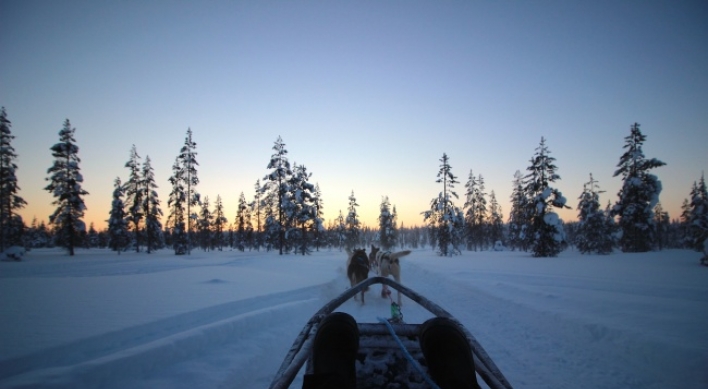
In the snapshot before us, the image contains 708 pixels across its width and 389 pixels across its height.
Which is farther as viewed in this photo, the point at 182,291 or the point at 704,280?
the point at 704,280

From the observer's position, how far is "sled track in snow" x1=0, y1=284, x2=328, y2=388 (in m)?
3.42

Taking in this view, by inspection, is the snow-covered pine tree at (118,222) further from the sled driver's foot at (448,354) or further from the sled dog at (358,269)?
the sled driver's foot at (448,354)

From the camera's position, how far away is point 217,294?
8.47m

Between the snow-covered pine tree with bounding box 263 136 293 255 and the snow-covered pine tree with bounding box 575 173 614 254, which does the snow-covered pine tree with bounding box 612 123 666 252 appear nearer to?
the snow-covered pine tree with bounding box 575 173 614 254

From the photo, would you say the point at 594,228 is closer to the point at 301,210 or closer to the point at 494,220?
the point at 494,220

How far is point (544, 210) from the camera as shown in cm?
2881

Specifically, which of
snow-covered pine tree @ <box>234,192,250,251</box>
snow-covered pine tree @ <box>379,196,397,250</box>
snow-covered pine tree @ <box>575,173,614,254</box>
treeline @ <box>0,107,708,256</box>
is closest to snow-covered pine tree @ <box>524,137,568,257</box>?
treeline @ <box>0,107,708,256</box>

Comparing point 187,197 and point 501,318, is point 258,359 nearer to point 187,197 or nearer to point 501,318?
point 501,318

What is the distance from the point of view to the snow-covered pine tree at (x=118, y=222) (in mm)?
42344

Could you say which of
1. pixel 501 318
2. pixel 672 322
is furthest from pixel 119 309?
pixel 672 322

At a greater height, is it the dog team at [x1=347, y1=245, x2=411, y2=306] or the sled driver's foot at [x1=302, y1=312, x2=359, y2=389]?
the sled driver's foot at [x1=302, y1=312, x2=359, y2=389]

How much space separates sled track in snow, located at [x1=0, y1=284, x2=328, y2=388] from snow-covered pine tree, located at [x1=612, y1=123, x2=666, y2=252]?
38241mm

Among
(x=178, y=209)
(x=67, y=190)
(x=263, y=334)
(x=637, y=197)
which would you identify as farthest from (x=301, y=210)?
(x=637, y=197)

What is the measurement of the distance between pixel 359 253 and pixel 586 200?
47.7m
